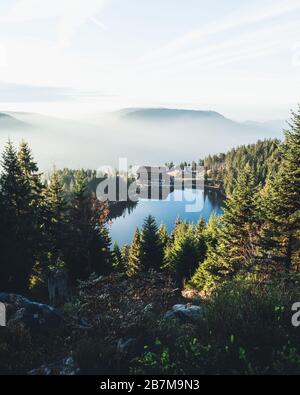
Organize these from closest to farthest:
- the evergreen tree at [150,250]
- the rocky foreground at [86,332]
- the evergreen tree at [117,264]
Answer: the rocky foreground at [86,332], the evergreen tree at [117,264], the evergreen tree at [150,250]

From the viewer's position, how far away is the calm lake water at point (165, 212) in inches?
4926

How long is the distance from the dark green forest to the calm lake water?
77752 millimetres

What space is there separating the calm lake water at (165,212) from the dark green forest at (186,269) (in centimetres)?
7775

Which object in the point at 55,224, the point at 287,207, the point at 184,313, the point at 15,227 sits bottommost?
the point at 184,313

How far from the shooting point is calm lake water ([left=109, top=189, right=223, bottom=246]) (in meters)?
125

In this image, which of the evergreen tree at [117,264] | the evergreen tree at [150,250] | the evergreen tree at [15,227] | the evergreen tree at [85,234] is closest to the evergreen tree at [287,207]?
the evergreen tree at [85,234]

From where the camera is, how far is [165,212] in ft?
504

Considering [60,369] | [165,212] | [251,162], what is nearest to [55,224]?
[60,369]

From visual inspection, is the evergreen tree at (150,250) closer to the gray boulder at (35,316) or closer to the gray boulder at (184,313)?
the gray boulder at (184,313)

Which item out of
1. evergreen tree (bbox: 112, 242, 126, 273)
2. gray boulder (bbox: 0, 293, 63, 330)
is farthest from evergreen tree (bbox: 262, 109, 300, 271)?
evergreen tree (bbox: 112, 242, 126, 273)

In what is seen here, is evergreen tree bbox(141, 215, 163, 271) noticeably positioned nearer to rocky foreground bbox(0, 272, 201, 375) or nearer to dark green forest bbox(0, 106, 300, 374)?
dark green forest bbox(0, 106, 300, 374)

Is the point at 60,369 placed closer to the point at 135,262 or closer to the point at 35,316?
the point at 35,316

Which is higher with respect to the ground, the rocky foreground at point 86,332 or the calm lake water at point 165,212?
the rocky foreground at point 86,332

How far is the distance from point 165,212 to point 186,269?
11351cm
